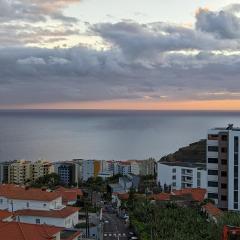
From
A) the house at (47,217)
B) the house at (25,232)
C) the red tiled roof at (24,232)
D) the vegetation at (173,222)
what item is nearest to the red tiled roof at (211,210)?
the vegetation at (173,222)

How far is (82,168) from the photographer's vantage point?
8994 centimetres

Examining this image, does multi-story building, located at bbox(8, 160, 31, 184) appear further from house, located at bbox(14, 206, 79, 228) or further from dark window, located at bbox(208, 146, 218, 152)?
house, located at bbox(14, 206, 79, 228)

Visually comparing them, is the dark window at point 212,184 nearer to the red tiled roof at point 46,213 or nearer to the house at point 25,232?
the red tiled roof at point 46,213

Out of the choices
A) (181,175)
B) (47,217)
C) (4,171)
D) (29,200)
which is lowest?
(4,171)

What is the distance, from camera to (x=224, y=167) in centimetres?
4144

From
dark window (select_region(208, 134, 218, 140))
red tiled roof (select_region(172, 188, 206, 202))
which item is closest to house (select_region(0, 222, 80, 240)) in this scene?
red tiled roof (select_region(172, 188, 206, 202))

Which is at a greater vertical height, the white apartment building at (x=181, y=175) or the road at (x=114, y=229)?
the white apartment building at (x=181, y=175)

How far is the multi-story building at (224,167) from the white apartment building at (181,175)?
7.23 meters

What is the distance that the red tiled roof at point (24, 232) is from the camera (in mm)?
20047

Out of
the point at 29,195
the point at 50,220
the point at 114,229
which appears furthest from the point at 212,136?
the point at 50,220

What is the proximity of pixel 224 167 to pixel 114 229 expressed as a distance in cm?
1377

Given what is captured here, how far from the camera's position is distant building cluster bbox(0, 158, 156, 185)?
8438cm

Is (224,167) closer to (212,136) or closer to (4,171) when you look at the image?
(212,136)

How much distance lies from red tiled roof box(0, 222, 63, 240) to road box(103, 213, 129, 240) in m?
8.92
